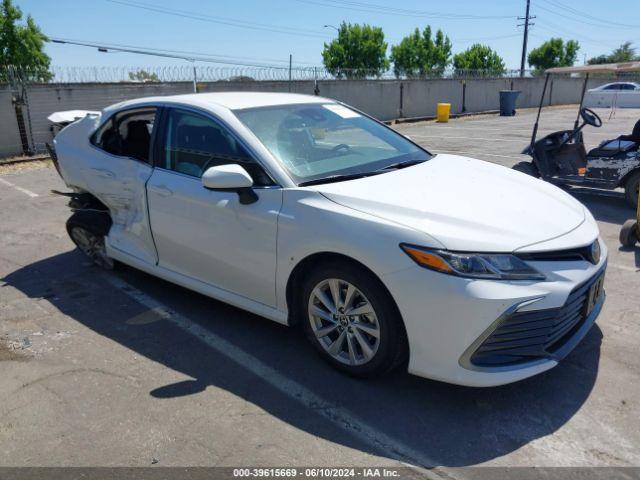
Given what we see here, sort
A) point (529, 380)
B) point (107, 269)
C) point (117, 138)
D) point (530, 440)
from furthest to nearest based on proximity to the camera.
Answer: point (107, 269) < point (117, 138) < point (529, 380) < point (530, 440)

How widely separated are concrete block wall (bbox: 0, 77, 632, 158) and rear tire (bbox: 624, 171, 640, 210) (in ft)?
28.9

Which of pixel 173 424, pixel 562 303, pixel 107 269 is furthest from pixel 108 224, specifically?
pixel 562 303

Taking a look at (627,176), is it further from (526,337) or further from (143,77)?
(143,77)

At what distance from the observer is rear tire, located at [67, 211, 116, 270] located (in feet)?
16.1

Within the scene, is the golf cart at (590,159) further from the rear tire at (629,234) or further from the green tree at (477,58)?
the green tree at (477,58)

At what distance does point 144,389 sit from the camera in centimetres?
326

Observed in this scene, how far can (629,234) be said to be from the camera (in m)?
5.52

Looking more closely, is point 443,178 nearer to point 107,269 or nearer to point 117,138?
point 117,138

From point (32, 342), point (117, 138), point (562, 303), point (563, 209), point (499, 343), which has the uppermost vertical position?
point (117, 138)

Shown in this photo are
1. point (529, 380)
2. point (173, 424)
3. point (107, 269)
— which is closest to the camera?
point (173, 424)

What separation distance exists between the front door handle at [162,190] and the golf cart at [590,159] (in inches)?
222

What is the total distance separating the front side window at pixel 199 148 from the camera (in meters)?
3.59

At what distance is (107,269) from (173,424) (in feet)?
9.09

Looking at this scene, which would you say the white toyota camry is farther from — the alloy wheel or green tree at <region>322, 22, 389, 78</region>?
green tree at <region>322, 22, 389, 78</region>
